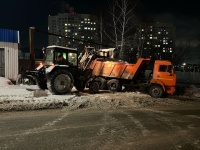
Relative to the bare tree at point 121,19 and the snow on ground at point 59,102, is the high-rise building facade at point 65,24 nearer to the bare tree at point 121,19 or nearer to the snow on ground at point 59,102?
the bare tree at point 121,19

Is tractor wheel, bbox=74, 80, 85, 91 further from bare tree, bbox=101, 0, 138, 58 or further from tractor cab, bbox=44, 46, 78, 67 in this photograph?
bare tree, bbox=101, 0, 138, 58

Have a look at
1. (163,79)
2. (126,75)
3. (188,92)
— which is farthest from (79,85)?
(188,92)

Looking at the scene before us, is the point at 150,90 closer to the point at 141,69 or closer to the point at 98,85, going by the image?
the point at 141,69

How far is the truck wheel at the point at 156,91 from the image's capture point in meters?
16.6

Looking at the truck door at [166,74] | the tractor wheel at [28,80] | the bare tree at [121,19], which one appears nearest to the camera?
the truck door at [166,74]

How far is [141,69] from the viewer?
18.8 meters

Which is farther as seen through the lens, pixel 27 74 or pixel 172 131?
pixel 27 74

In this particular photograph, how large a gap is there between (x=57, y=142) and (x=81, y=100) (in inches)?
266

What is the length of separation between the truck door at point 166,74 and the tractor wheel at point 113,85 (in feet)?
9.94

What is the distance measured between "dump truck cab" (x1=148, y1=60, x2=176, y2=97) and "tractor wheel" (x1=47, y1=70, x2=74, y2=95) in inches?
193

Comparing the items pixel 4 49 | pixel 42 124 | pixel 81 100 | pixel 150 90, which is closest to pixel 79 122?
pixel 42 124

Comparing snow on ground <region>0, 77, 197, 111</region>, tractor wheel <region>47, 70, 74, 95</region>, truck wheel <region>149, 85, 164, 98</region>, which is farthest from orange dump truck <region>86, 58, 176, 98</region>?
tractor wheel <region>47, 70, 74, 95</region>

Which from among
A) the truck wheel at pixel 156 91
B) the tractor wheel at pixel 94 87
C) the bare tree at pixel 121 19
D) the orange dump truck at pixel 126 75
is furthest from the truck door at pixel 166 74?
the bare tree at pixel 121 19

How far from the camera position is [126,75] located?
1877 centimetres
